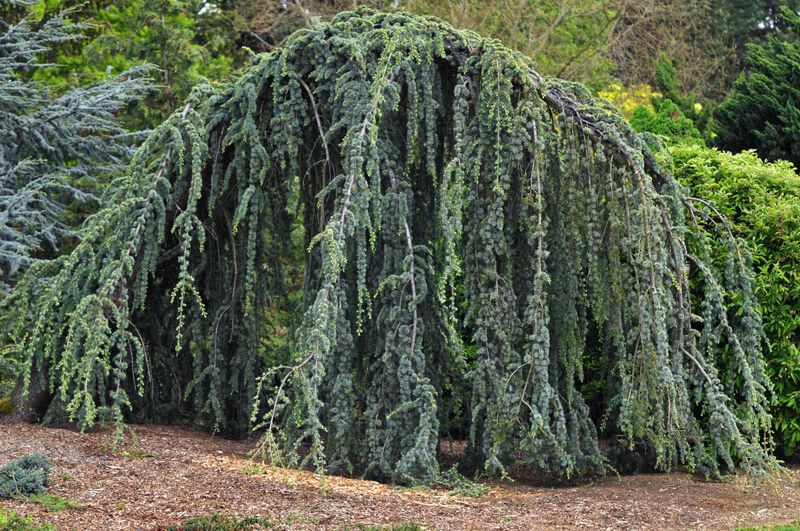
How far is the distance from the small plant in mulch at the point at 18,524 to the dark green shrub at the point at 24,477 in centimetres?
28

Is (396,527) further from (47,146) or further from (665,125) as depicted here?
(665,125)

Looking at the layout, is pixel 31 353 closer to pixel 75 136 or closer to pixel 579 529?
pixel 579 529

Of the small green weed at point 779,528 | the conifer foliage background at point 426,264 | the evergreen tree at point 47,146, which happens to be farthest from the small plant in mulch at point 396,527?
the evergreen tree at point 47,146

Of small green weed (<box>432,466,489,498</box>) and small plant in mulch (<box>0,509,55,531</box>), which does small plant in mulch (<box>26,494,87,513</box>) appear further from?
small green weed (<box>432,466,489,498</box>)

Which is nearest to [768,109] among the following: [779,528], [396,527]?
[779,528]

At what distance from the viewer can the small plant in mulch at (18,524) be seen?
4.17m

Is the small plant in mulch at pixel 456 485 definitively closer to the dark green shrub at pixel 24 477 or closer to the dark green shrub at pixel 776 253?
the dark green shrub at pixel 24 477

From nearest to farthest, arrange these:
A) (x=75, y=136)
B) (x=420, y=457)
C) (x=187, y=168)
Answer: (x=420, y=457), (x=187, y=168), (x=75, y=136)

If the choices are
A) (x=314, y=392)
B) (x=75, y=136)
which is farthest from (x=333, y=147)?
(x=75, y=136)

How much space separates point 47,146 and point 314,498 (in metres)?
5.96

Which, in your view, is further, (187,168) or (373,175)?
(187,168)

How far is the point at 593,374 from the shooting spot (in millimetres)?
6855

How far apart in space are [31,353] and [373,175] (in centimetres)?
230

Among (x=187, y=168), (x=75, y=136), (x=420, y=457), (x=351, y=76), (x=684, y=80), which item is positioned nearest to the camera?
(x=420, y=457)
